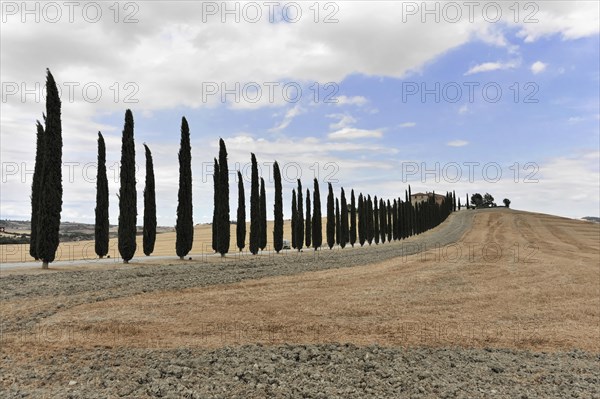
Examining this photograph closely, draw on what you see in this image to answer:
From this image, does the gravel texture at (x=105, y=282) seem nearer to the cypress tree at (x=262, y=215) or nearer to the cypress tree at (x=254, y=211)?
the cypress tree at (x=254, y=211)

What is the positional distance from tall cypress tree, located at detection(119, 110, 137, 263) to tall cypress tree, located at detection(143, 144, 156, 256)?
278 cm

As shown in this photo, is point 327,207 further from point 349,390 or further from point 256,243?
point 349,390

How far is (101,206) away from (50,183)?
9778 mm

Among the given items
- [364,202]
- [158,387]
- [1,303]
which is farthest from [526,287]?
[364,202]

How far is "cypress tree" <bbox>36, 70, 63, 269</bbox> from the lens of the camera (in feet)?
74.4

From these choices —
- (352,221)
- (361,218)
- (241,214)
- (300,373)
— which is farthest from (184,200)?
(361,218)

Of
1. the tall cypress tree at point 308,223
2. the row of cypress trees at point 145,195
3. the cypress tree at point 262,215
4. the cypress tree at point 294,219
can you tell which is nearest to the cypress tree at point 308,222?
the tall cypress tree at point 308,223

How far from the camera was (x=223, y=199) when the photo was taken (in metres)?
35.0

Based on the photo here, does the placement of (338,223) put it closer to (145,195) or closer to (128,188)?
(145,195)

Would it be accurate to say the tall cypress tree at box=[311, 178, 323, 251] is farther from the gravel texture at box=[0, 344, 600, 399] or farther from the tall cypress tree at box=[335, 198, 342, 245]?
the gravel texture at box=[0, 344, 600, 399]

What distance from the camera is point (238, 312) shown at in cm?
1317

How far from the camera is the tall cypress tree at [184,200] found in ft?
101

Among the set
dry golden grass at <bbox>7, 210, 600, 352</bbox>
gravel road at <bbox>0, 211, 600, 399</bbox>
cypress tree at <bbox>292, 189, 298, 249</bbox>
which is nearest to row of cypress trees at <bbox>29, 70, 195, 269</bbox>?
dry golden grass at <bbox>7, 210, 600, 352</bbox>

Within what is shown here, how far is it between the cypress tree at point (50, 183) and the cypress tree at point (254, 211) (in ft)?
53.3
